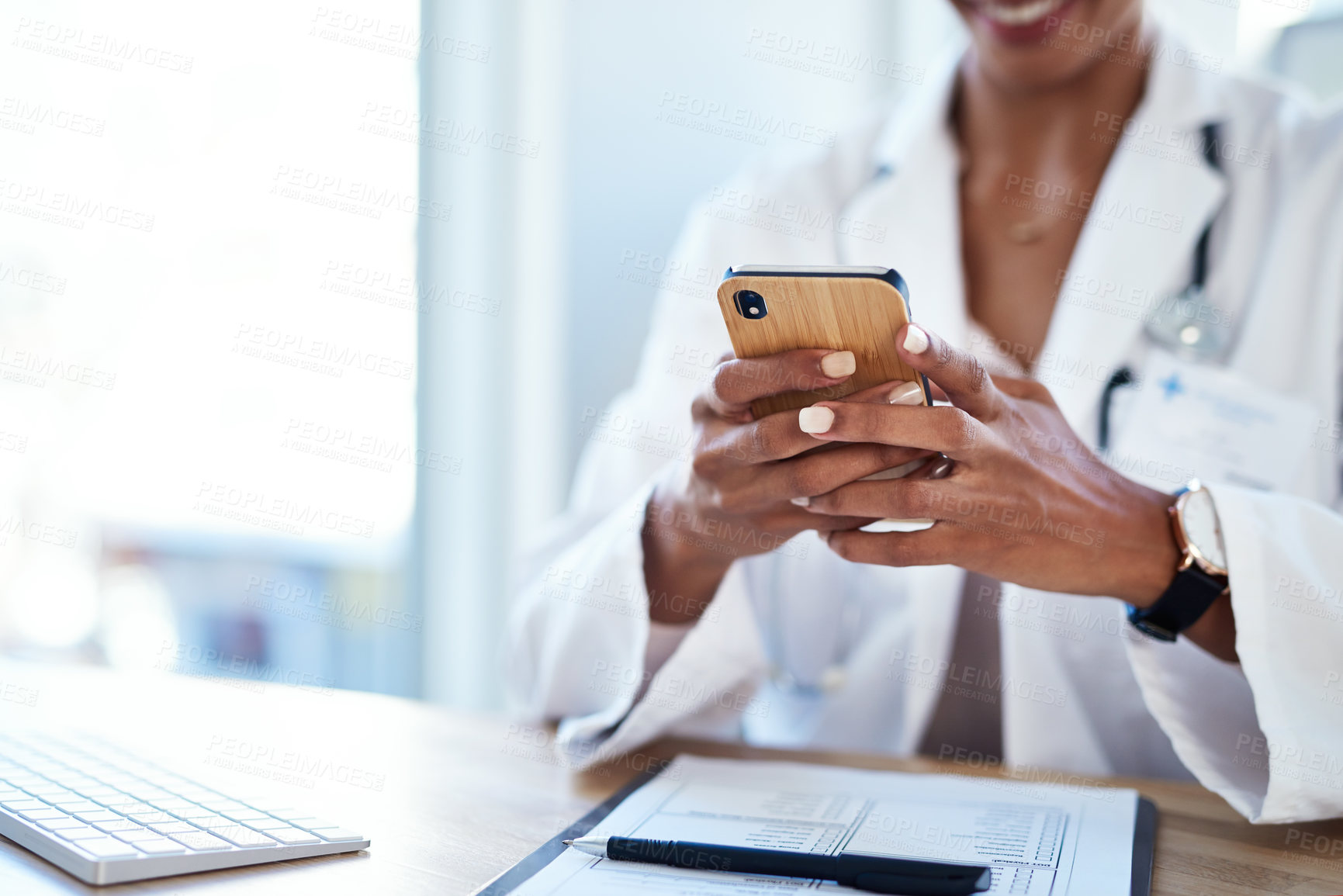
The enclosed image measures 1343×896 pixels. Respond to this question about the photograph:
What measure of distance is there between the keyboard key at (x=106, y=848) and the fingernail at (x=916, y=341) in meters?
0.48

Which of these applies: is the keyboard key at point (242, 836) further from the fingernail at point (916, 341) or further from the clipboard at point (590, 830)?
the fingernail at point (916, 341)

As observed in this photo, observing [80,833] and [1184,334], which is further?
[1184,334]

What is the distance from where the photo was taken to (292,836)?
57 centimetres

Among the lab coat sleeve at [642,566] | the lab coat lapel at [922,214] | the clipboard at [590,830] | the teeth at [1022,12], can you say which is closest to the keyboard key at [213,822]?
the clipboard at [590,830]

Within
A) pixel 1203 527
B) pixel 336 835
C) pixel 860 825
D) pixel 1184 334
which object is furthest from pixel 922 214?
pixel 336 835

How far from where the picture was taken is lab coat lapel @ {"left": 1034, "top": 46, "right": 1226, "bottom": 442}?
39.2 inches

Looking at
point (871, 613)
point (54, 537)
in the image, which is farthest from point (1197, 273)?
point (54, 537)

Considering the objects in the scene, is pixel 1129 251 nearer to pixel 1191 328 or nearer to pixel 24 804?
pixel 1191 328

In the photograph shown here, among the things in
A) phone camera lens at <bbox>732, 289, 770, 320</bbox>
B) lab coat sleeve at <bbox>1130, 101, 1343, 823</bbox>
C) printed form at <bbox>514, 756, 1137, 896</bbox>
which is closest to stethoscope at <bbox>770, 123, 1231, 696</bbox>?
lab coat sleeve at <bbox>1130, 101, 1343, 823</bbox>

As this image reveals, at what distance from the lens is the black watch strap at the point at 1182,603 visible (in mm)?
670

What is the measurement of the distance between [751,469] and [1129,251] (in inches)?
22.5

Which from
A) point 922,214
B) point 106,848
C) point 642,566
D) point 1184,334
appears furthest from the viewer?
point 922,214

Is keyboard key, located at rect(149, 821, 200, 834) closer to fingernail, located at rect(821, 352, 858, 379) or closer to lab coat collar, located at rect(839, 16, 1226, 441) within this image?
fingernail, located at rect(821, 352, 858, 379)

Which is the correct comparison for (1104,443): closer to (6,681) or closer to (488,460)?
(488,460)
